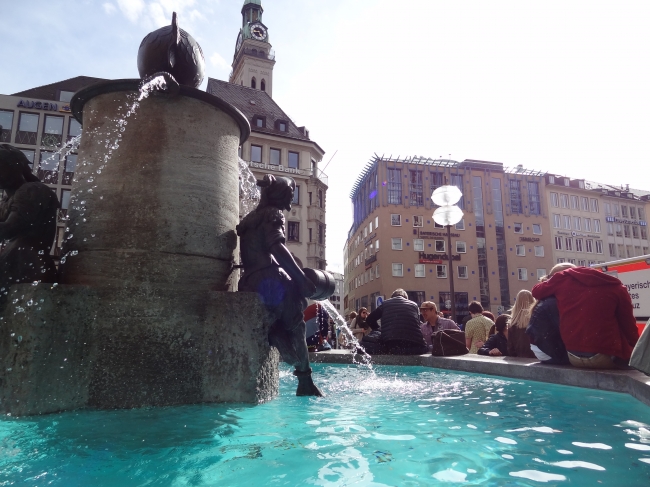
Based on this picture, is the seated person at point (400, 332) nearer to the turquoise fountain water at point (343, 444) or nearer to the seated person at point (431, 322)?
the seated person at point (431, 322)

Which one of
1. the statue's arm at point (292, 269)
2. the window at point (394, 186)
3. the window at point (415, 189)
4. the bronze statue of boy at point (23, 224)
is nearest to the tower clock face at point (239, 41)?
the window at point (394, 186)

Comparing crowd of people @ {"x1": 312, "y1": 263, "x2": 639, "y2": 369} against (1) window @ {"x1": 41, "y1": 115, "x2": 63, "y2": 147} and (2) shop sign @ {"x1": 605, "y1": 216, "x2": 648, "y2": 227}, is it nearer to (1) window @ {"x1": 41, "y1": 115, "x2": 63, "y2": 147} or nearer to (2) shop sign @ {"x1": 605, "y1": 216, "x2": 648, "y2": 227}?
(1) window @ {"x1": 41, "y1": 115, "x2": 63, "y2": 147}

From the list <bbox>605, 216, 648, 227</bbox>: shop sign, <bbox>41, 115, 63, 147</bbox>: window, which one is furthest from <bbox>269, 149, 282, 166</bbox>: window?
<bbox>605, 216, 648, 227</bbox>: shop sign

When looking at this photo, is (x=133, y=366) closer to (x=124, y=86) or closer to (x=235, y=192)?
(x=235, y=192)

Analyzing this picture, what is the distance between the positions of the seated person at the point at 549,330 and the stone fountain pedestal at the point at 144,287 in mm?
3168

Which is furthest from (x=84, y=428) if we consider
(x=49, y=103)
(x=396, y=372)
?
(x=49, y=103)

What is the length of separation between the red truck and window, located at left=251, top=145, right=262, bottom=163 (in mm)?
32963

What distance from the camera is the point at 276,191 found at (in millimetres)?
4426

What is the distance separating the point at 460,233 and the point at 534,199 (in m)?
10.9

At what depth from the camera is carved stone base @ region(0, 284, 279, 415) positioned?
3.34 metres

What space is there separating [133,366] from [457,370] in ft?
14.6

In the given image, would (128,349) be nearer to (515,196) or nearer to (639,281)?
(639,281)

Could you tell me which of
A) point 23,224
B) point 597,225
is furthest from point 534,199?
point 23,224

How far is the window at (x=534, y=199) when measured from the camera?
56.1 m
